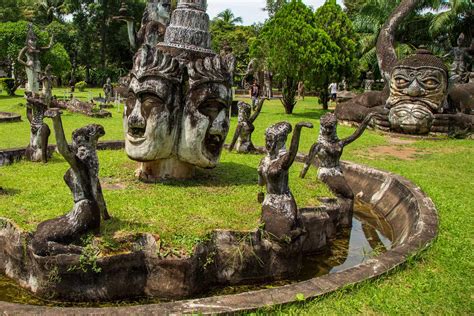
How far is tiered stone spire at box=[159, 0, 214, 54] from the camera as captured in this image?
7.18m

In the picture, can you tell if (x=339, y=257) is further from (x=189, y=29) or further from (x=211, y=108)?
(x=189, y=29)

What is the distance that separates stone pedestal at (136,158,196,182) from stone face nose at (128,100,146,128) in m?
0.83

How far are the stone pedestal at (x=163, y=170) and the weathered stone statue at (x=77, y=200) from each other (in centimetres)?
216

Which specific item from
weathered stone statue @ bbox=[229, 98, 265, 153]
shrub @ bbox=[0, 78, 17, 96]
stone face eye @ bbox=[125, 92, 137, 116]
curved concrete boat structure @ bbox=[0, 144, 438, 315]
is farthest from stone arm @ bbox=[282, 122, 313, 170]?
shrub @ bbox=[0, 78, 17, 96]

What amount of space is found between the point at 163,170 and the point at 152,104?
1250mm

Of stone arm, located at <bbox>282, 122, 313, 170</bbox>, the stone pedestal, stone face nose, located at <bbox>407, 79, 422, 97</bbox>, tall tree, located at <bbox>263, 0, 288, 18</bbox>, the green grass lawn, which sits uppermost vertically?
tall tree, located at <bbox>263, 0, 288, 18</bbox>

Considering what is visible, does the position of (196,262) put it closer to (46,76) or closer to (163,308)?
(163,308)

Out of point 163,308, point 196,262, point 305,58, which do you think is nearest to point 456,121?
point 305,58

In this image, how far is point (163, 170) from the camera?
285 inches

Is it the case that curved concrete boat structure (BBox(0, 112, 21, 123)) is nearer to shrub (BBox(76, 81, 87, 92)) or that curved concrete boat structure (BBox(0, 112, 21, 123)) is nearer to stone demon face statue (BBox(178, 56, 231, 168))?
stone demon face statue (BBox(178, 56, 231, 168))

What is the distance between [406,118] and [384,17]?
1887cm

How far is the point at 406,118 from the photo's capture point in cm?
1605

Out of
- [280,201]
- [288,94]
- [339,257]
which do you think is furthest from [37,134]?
[288,94]

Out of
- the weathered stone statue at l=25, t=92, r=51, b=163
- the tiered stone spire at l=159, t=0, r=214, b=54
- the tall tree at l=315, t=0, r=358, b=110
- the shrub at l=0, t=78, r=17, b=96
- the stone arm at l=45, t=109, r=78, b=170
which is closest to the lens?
the stone arm at l=45, t=109, r=78, b=170
